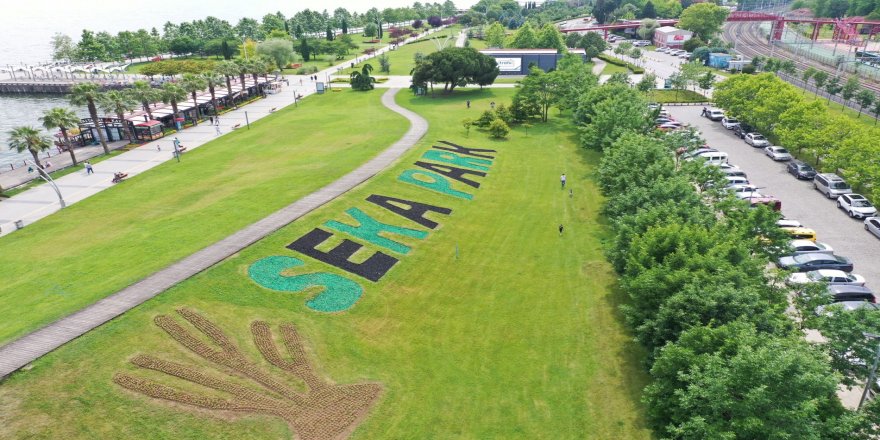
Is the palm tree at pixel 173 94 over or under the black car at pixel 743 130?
over

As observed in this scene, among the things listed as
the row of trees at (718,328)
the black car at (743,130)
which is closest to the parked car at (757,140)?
the black car at (743,130)

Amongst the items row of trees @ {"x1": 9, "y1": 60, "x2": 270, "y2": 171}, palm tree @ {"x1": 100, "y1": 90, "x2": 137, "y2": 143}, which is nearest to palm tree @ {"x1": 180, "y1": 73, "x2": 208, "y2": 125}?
row of trees @ {"x1": 9, "y1": 60, "x2": 270, "y2": 171}

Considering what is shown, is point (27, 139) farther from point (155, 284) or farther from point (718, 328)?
point (718, 328)

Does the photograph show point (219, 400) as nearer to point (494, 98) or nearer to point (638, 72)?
point (494, 98)

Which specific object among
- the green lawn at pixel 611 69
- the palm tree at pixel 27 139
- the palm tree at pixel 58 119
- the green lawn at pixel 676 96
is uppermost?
the palm tree at pixel 58 119

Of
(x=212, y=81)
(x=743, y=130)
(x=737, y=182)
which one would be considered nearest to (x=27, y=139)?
(x=212, y=81)

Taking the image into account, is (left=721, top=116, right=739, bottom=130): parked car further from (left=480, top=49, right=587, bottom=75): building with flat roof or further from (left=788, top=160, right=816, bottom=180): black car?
(left=480, top=49, right=587, bottom=75): building with flat roof

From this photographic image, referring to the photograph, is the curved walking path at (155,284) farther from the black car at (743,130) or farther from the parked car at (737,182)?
the black car at (743,130)
